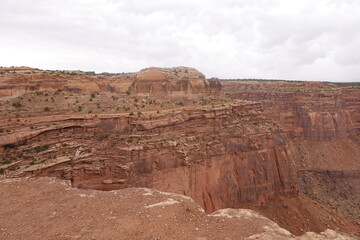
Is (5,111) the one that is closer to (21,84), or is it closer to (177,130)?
(21,84)

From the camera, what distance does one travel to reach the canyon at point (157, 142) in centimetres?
1780

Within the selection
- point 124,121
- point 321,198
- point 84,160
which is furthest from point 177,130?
point 321,198

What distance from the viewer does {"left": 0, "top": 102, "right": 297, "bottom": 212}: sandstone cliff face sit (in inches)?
703

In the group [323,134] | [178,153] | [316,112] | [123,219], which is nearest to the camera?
[123,219]

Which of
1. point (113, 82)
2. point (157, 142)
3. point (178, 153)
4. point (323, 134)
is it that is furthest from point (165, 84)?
point (323, 134)

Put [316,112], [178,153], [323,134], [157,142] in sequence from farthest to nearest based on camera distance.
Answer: [316,112] < [323,134] < [178,153] < [157,142]

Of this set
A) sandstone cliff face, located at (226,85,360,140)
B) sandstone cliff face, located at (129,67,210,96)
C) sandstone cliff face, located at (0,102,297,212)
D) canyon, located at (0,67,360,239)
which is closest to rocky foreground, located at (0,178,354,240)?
canyon, located at (0,67,360,239)

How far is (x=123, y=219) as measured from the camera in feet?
29.6

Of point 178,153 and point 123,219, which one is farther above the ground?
point 123,219

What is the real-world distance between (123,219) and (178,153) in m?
12.4

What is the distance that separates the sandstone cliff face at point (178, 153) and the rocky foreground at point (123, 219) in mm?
6463

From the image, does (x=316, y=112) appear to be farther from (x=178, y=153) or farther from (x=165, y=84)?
(x=178, y=153)

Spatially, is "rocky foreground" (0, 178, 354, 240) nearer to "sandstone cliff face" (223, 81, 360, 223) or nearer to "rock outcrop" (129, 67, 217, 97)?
"rock outcrop" (129, 67, 217, 97)

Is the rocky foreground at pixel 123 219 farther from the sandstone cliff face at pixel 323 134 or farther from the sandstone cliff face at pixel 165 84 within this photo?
the sandstone cliff face at pixel 323 134
